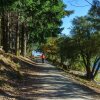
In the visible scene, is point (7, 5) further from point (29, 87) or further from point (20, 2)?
point (29, 87)

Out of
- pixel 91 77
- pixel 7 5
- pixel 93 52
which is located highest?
pixel 7 5

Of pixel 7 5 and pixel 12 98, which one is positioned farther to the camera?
pixel 7 5

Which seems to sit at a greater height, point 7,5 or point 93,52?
point 7,5

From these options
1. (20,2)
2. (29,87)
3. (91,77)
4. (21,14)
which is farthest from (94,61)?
(29,87)

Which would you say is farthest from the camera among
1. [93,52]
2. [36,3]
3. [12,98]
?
[93,52]

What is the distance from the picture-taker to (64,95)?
734 inches

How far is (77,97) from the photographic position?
18.2 metres

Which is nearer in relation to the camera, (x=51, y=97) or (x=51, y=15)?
(x=51, y=97)

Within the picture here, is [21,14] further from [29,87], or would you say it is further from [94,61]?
[94,61]

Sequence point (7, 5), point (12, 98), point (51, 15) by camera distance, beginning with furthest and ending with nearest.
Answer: point (51, 15) < point (7, 5) < point (12, 98)

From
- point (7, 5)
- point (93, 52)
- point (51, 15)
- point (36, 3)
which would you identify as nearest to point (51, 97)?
point (7, 5)

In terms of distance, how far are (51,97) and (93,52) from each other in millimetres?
33803

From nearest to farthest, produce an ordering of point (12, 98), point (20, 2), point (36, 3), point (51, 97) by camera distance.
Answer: point (12, 98), point (51, 97), point (20, 2), point (36, 3)

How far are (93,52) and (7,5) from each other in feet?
87.6
